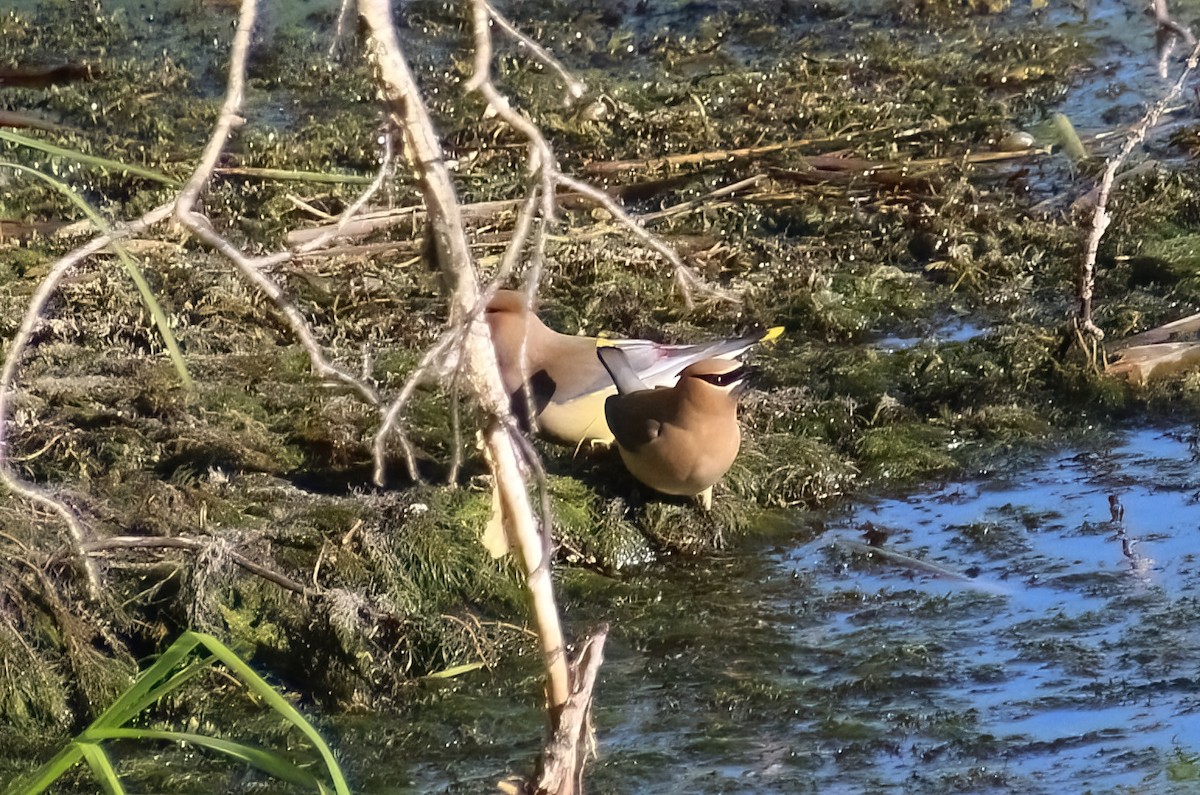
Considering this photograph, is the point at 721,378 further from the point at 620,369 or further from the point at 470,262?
the point at 470,262

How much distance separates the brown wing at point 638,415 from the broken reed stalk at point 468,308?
2.43 meters

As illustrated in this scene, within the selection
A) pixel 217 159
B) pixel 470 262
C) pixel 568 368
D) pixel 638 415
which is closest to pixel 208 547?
pixel 638 415

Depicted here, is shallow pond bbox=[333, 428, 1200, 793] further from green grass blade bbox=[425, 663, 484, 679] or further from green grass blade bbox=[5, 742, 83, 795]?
green grass blade bbox=[5, 742, 83, 795]

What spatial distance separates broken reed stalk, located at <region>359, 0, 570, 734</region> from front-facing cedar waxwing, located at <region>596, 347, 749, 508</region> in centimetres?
234

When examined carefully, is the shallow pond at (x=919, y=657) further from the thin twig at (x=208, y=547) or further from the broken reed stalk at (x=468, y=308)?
the broken reed stalk at (x=468, y=308)

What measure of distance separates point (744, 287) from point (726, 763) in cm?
279

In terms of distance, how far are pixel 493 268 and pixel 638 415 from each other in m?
1.64

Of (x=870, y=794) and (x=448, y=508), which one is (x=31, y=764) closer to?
(x=448, y=508)

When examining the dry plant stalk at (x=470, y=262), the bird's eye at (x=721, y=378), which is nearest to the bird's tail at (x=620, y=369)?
the bird's eye at (x=721, y=378)

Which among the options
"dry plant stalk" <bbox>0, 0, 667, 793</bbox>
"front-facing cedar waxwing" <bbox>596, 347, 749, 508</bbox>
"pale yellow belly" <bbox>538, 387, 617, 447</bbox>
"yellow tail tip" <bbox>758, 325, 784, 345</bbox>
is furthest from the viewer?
"yellow tail tip" <bbox>758, 325, 784, 345</bbox>

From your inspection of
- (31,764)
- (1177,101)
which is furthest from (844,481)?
(1177,101)

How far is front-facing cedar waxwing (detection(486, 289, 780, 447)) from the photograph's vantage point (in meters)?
5.11

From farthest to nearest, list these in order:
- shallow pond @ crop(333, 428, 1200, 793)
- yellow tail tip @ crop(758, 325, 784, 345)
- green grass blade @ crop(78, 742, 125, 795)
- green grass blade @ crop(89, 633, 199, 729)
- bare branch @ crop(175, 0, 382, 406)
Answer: yellow tail tip @ crop(758, 325, 784, 345)
shallow pond @ crop(333, 428, 1200, 793)
green grass blade @ crop(89, 633, 199, 729)
green grass blade @ crop(78, 742, 125, 795)
bare branch @ crop(175, 0, 382, 406)

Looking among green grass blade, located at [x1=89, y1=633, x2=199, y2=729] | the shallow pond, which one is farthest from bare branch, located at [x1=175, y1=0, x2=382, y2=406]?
the shallow pond
